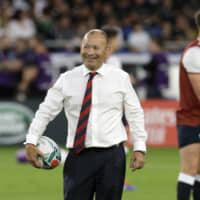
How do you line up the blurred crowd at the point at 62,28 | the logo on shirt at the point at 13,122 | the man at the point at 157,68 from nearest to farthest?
1. the logo on shirt at the point at 13,122
2. the blurred crowd at the point at 62,28
3. the man at the point at 157,68

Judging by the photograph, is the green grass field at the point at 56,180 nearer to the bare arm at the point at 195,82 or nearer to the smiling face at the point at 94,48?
the bare arm at the point at 195,82

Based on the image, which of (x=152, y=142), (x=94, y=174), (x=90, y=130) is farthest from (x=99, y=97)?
(x=152, y=142)

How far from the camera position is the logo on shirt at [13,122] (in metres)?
12.5

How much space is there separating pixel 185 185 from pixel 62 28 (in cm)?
1026

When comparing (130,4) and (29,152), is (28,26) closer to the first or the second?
(130,4)

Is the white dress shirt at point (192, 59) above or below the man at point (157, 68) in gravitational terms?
above

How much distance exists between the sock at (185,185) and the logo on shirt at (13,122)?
7146mm

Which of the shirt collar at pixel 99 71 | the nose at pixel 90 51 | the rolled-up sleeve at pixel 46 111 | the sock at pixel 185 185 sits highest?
the nose at pixel 90 51

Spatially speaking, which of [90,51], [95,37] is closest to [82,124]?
[90,51]

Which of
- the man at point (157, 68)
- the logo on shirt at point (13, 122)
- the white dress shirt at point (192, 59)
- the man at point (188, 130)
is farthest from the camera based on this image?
the man at point (157, 68)

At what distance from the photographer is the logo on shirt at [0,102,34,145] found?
41.0 feet

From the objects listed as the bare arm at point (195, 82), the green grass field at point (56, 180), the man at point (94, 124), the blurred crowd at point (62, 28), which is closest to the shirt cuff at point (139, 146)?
the man at point (94, 124)

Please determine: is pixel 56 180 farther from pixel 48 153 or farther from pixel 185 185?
pixel 48 153

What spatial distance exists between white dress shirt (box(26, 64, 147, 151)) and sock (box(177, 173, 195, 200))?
124cm
